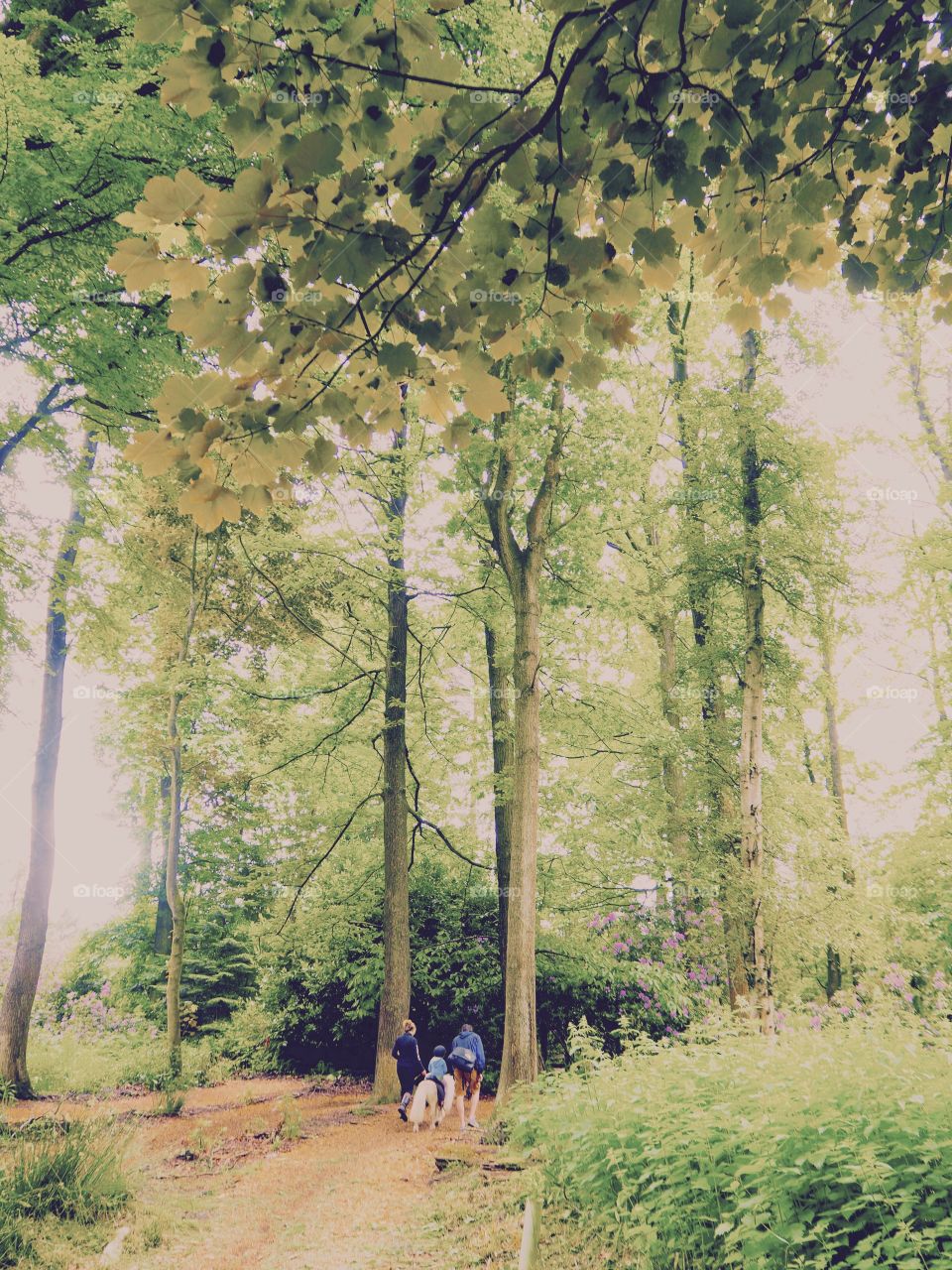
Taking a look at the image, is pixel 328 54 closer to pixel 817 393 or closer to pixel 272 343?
pixel 272 343

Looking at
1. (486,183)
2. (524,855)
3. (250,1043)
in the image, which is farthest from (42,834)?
(486,183)

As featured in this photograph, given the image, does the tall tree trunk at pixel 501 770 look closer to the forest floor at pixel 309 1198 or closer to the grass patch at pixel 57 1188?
the forest floor at pixel 309 1198

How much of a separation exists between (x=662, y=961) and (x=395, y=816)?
5437 mm

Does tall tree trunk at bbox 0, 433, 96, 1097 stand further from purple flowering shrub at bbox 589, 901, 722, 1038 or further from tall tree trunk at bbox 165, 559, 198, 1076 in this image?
purple flowering shrub at bbox 589, 901, 722, 1038

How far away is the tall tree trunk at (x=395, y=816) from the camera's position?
1101 centimetres

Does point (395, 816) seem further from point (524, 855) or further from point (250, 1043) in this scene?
point (250, 1043)

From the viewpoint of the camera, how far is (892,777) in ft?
70.7

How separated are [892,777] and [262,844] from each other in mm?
18995

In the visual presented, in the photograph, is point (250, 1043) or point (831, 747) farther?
point (831, 747)

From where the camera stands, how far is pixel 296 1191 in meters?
6.62

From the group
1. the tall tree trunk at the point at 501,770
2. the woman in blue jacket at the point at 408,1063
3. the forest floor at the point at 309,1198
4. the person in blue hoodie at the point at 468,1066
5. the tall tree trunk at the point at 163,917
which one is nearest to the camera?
the forest floor at the point at 309,1198

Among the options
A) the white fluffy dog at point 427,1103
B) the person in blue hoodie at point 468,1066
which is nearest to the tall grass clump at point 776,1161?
the person in blue hoodie at point 468,1066

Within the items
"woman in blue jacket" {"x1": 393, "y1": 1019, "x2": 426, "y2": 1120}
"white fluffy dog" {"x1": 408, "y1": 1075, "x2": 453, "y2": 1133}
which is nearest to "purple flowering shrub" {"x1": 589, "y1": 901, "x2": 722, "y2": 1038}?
"white fluffy dog" {"x1": 408, "y1": 1075, "x2": 453, "y2": 1133}

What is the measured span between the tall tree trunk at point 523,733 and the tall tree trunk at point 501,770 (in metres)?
1.91
